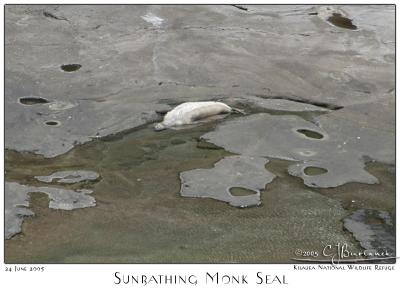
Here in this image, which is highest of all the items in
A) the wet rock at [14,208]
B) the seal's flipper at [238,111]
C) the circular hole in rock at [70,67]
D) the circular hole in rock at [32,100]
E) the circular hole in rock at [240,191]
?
the seal's flipper at [238,111]

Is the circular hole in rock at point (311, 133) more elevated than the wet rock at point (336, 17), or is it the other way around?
the wet rock at point (336, 17)

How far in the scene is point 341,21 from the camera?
9.94 metres

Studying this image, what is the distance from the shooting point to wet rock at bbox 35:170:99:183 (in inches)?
225

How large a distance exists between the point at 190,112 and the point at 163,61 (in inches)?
62.0

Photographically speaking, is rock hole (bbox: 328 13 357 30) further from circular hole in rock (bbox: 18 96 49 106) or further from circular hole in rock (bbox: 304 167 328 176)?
circular hole in rock (bbox: 18 96 49 106)

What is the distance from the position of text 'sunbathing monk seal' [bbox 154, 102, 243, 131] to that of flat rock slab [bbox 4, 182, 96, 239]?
1582 mm

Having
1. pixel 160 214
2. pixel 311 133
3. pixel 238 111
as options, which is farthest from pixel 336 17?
pixel 160 214

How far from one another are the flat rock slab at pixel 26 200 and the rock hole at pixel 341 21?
574 centimetres

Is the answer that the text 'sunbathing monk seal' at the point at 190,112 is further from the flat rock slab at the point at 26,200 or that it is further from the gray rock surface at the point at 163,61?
the flat rock slab at the point at 26,200

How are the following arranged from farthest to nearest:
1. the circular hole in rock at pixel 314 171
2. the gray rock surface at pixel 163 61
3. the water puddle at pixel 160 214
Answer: the gray rock surface at pixel 163 61, the circular hole in rock at pixel 314 171, the water puddle at pixel 160 214

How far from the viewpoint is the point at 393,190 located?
5652mm

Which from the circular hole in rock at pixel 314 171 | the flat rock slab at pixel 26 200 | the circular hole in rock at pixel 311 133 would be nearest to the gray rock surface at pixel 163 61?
the flat rock slab at pixel 26 200

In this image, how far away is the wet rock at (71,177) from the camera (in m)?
5.72

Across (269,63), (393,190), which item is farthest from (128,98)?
(393,190)
